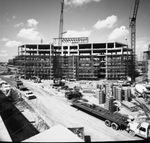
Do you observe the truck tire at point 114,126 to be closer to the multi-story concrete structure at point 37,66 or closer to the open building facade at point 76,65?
the open building facade at point 76,65

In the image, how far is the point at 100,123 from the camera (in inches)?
616

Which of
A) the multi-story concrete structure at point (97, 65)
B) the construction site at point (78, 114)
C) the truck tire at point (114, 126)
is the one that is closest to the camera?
the construction site at point (78, 114)

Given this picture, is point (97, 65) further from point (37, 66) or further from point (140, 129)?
point (140, 129)

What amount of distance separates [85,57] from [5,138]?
57.3 metres

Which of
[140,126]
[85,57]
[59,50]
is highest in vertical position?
[59,50]

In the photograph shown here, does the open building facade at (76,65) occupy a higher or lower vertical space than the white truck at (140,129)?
higher

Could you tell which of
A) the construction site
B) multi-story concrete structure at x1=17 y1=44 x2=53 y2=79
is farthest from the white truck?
multi-story concrete structure at x1=17 y1=44 x2=53 y2=79

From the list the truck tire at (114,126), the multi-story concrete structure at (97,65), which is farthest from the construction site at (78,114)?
the multi-story concrete structure at (97,65)

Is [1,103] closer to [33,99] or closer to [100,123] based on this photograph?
[33,99]

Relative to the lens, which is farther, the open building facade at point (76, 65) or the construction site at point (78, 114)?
the open building facade at point (76, 65)

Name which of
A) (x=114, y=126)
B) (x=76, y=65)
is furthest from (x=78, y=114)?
(x=76, y=65)

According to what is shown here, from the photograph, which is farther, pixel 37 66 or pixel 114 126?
pixel 37 66

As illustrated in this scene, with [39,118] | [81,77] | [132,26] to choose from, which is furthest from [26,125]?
[132,26]

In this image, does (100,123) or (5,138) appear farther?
(100,123)
